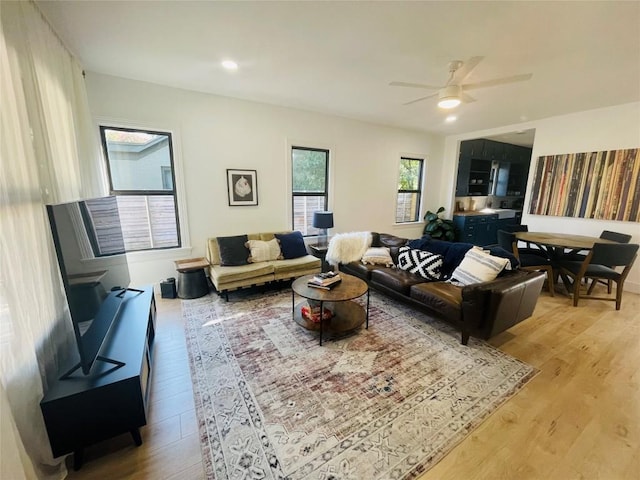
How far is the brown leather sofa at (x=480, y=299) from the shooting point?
2.28m

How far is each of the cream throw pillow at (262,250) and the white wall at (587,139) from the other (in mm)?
4786

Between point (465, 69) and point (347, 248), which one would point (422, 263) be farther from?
point (465, 69)

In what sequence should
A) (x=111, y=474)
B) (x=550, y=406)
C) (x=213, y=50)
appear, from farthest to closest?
(x=213, y=50)
(x=550, y=406)
(x=111, y=474)

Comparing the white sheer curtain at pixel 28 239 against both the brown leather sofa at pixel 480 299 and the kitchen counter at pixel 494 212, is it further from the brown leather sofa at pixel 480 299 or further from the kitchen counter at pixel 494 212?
the kitchen counter at pixel 494 212

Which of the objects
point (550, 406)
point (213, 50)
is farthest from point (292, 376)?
point (213, 50)

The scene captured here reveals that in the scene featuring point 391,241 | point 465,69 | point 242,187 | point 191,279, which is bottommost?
point 191,279

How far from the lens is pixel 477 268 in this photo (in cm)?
276

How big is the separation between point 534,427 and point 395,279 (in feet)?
5.61

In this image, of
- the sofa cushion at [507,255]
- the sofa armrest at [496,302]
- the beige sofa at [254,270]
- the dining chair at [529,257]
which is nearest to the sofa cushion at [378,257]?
the beige sofa at [254,270]

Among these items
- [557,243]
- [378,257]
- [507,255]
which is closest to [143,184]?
[378,257]

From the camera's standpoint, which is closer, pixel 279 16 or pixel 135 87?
pixel 279 16

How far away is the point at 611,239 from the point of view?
379 centimetres

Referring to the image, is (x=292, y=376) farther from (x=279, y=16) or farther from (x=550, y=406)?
(x=279, y=16)

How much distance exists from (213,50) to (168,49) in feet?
1.41
